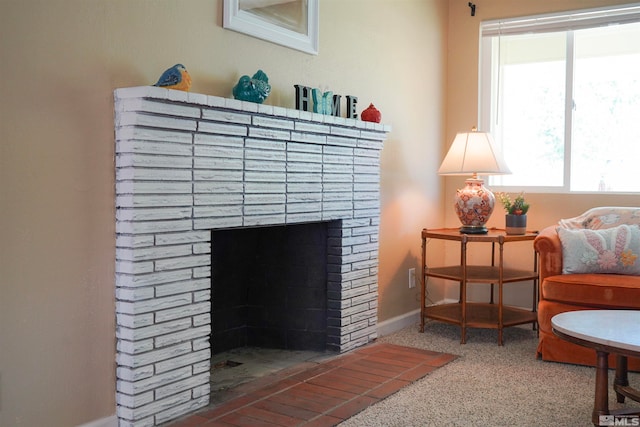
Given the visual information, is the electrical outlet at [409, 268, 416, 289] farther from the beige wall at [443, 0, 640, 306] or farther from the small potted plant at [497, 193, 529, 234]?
the small potted plant at [497, 193, 529, 234]

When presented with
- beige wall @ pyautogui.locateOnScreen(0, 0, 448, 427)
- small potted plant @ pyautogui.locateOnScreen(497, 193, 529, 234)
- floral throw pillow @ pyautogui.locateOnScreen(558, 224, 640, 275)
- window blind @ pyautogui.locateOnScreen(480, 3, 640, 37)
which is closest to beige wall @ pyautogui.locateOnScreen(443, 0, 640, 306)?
window blind @ pyautogui.locateOnScreen(480, 3, 640, 37)

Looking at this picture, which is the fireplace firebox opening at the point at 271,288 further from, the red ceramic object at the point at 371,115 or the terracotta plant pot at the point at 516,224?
the terracotta plant pot at the point at 516,224

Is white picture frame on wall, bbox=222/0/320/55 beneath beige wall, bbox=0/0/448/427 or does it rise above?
above

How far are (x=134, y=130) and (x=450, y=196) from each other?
2.75 meters

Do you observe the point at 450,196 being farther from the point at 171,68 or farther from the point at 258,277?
the point at 171,68

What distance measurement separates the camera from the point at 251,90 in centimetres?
251

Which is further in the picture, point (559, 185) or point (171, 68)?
point (559, 185)

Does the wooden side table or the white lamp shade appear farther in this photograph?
the white lamp shade

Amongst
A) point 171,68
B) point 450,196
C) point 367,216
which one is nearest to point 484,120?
point 450,196

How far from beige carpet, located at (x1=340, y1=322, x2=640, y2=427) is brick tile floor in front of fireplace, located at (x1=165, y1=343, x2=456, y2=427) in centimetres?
8

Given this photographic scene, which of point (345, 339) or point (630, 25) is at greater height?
point (630, 25)

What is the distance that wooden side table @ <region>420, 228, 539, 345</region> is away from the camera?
3449mm

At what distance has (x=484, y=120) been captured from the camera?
424 centimetres

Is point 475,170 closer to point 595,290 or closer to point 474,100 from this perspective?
point 474,100
